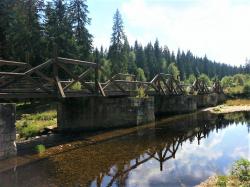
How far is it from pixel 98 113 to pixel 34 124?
4.12 m

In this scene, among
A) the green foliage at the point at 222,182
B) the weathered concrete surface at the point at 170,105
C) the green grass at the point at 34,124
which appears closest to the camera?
the green foliage at the point at 222,182

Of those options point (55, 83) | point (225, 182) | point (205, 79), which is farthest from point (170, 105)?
point (205, 79)

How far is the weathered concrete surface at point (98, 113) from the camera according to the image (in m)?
17.7

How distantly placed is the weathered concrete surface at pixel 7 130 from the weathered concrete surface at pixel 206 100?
31678mm

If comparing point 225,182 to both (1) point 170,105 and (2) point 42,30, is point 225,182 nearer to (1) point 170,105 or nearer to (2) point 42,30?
(1) point 170,105

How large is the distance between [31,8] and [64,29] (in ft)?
15.8

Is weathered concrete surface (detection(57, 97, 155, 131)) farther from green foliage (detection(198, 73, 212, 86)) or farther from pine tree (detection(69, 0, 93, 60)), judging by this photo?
green foliage (detection(198, 73, 212, 86))

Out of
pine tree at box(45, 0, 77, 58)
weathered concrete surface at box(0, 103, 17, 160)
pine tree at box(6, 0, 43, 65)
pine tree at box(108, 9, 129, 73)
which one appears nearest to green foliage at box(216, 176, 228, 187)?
weathered concrete surface at box(0, 103, 17, 160)

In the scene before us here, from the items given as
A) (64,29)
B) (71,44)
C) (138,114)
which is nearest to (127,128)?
(138,114)

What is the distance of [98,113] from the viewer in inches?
721

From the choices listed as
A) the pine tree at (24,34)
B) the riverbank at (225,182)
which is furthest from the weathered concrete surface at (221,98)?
the riverbank at (225,182)

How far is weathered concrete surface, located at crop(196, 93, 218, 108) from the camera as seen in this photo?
132 ft

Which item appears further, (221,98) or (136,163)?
(221,98)

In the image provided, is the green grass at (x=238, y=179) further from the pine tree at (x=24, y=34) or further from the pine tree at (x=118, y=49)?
the pine tree at (x=118, y=49)
